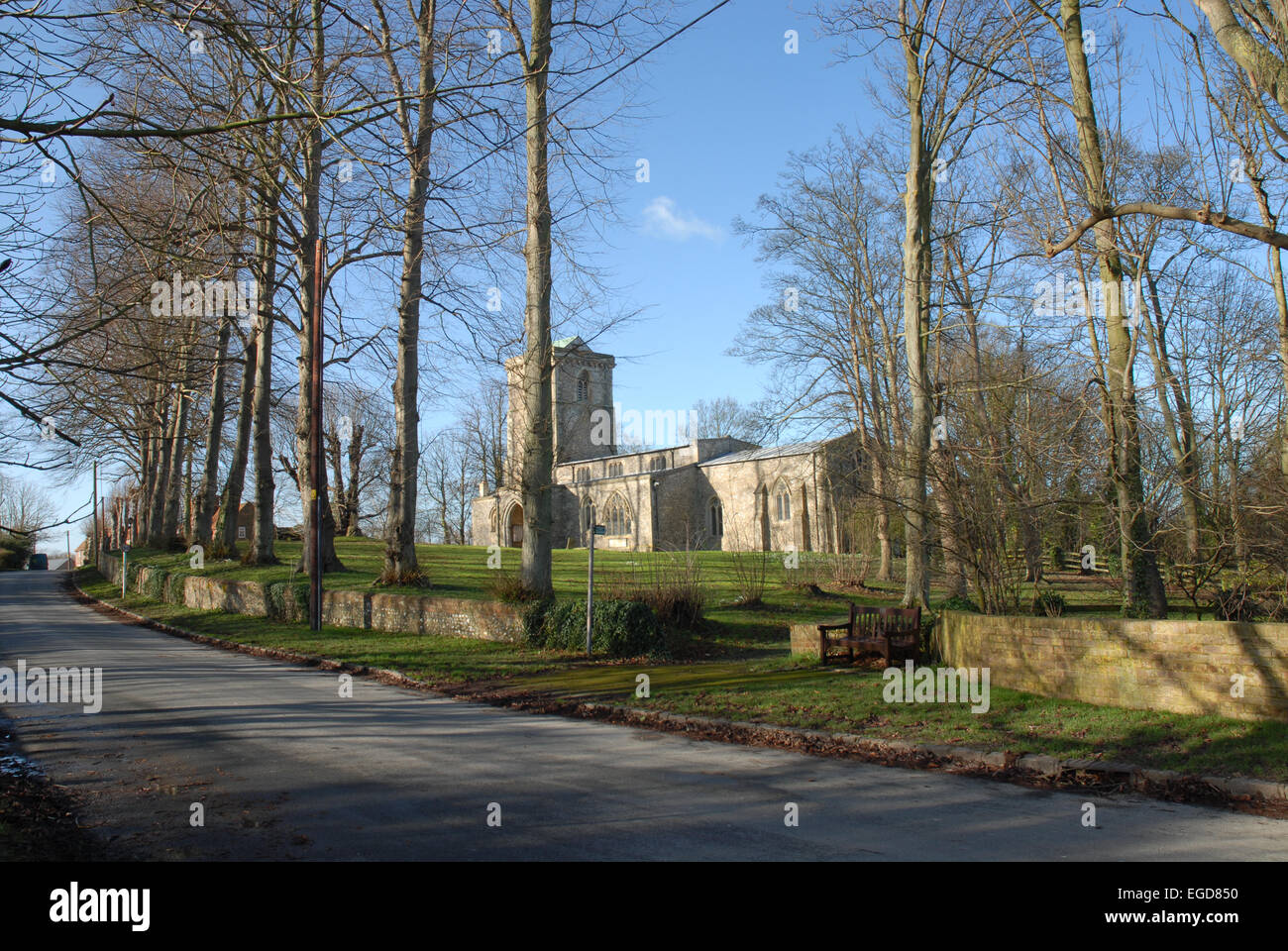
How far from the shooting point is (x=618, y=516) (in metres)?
60.1

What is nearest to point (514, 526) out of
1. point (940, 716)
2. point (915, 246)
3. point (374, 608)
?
point (374, 608)

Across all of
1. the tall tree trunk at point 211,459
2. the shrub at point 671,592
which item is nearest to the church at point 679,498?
the tall tree trunk at point 211,459

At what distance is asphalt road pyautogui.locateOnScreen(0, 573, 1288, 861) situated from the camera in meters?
5.50

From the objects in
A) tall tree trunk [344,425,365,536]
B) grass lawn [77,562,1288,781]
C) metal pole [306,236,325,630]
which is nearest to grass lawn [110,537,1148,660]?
grass lawn [77,562,1288,781]

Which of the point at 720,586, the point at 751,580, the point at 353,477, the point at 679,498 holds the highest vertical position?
the point at 353,477

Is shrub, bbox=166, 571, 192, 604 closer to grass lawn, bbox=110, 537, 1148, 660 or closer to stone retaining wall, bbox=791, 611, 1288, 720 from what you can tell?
grass lawn, bbox=110, 537, 1148, 660

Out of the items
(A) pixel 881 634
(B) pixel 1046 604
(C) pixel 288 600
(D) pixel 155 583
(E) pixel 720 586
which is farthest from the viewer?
(D) pixel 155 583

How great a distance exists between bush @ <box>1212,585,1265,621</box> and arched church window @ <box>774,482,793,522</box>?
41.7 m

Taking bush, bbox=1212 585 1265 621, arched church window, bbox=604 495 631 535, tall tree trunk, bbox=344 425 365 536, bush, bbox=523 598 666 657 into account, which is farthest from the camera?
arched church window, bbox=604 495 631 535

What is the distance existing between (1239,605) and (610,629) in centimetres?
872

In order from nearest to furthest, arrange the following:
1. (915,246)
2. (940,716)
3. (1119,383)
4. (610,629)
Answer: (940,716), (1119,383), (610,629), (915,246)

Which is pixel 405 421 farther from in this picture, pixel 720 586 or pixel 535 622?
pixel 720 586

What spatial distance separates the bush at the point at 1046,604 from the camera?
38.7ft
